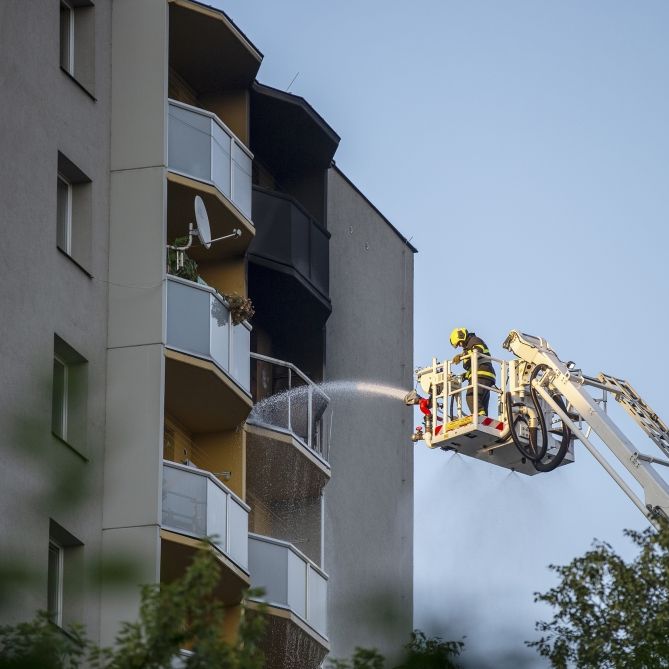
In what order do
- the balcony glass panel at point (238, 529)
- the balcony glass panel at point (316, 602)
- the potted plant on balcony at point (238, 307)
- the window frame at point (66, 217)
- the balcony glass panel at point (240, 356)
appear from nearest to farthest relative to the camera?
the window frame at point (66, 217) → the balcony glass panel at point (238, 529) → the potted plant on balcony at point (238, 307) → the balcony glass panel at point (240, 356) → the balcony glass panel at point (316, 602)

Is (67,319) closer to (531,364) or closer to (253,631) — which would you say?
(531,364)

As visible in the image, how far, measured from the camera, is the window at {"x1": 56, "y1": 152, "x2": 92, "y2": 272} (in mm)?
25094

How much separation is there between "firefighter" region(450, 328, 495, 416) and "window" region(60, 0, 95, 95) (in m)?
8.23

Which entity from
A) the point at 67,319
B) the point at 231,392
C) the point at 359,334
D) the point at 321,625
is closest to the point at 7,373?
the point at 67,319

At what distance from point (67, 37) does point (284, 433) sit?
24.9 feet

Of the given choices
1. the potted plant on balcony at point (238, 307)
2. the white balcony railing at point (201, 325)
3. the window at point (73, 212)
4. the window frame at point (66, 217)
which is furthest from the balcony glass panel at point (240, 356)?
the window frame at point (66, 217)

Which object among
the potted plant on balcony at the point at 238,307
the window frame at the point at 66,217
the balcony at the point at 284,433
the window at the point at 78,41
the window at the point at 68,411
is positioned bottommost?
the window at the point at 68,411

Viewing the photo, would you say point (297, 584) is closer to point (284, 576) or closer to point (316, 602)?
point (284, 576)

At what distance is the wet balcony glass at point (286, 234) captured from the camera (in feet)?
103

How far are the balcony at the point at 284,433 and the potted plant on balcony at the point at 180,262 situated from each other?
9.39ft

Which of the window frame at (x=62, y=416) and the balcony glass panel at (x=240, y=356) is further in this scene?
the balcony glass panel at (x=240, y=356)

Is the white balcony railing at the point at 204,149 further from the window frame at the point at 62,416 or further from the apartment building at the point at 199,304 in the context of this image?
the window frame at the point at 62,416

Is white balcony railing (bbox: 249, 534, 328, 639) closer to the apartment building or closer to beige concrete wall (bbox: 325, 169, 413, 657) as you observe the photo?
the apartment building

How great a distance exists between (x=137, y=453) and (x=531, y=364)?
8157 millimetres
